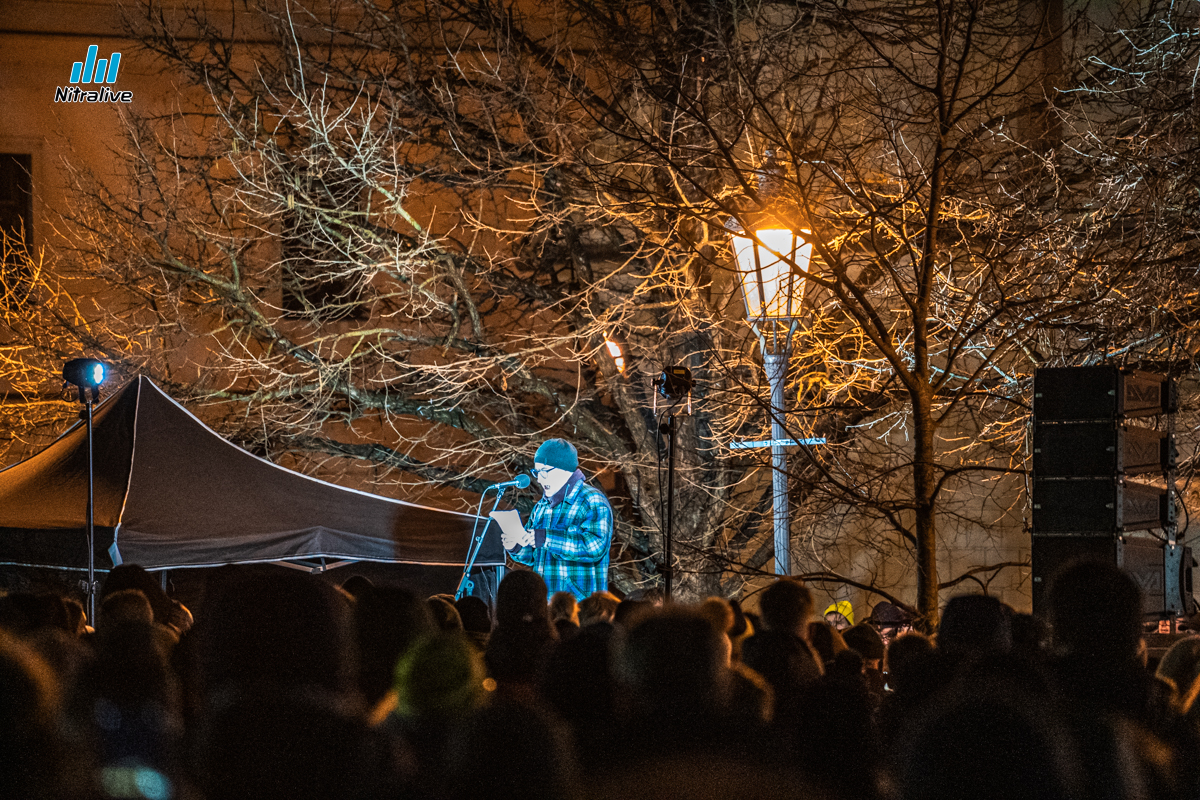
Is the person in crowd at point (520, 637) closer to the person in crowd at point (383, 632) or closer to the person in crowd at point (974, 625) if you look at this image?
the person in crowd at point (383, 632)

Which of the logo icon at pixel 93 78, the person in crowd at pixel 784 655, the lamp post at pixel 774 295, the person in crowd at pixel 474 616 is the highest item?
the logo icon at pixel 93 78

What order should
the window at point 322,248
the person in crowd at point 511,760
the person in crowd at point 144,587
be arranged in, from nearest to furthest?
the person in crowd at point 511,760 < the person in crowd at point 144,587 < the window at point 322,248

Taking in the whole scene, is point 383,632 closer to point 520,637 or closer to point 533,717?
point 520,637

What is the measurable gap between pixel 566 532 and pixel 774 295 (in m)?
2.29

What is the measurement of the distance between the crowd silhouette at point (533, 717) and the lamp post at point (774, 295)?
4.87 m

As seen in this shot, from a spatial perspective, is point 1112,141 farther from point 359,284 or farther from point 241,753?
point 241,753

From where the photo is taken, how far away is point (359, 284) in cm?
1416

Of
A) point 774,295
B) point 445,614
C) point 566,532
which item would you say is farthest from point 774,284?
point 445,614

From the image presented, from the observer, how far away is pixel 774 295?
24.7 ft

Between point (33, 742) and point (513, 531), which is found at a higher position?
point (513, 531)

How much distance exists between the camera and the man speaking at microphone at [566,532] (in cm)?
785

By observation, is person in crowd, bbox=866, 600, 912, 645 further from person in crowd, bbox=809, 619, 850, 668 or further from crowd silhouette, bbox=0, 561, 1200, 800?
crowd silhouette, bbox=0, 561, 1200, 800

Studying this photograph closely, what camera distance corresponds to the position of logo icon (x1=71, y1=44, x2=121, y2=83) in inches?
619

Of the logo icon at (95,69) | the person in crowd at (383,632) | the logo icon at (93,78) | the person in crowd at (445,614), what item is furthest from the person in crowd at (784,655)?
the logo icon at (95,69)
